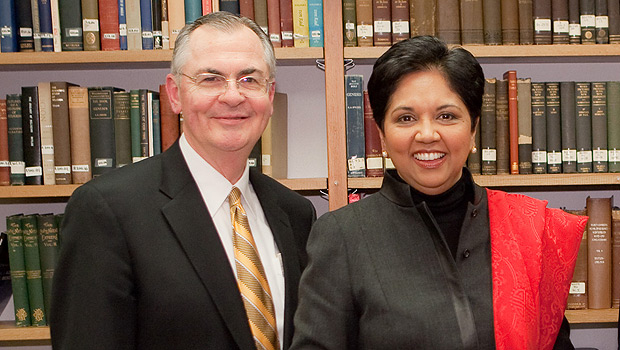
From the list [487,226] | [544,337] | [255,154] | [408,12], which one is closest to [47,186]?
[255,154]

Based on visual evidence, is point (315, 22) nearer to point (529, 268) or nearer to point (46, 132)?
point (46, 132)

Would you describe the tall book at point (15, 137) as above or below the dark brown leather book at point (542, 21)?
below

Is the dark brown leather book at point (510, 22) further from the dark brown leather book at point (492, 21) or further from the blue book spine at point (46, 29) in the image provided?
the blue book spine at point (46, 29)

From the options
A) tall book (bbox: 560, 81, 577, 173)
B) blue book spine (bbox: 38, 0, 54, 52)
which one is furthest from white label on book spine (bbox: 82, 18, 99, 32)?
tall book (bbox: 560, 81, 577, 173)

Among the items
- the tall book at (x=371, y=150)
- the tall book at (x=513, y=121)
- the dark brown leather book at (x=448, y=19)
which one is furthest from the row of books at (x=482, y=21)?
the tall book at (x=371, y=150)

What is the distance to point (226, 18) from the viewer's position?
1.49 metres

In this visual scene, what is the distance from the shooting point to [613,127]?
221 cm

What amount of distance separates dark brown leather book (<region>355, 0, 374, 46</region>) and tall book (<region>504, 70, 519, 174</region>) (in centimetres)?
54

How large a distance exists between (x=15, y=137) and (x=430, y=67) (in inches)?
63.4

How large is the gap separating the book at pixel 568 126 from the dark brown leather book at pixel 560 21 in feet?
0.54

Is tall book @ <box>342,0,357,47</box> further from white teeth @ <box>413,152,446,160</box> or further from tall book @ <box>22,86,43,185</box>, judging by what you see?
tall book @ <box>22,86,43,185</box>

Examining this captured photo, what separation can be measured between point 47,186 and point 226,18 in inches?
43.0

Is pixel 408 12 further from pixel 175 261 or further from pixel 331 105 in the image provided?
pixel 175 261

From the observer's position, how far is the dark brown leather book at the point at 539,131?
222 centimetres
